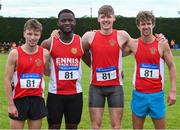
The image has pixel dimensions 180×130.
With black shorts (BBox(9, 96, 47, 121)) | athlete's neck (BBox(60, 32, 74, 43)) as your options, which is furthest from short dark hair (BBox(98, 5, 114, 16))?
black shorts (BBox(9, 96, 47, 121))

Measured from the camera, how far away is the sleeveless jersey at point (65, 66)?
6.91 meters

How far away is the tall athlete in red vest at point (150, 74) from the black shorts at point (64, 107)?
0.83 meters

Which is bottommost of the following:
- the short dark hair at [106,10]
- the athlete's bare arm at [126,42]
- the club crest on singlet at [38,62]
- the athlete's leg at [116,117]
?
the athlete's leg at [116,117]

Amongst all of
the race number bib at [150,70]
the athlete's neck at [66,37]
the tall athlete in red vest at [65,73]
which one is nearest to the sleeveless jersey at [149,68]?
the race number bib at [150,70]

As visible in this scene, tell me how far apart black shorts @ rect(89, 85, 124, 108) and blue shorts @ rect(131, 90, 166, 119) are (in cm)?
29

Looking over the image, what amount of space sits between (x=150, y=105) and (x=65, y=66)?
52.5 inches

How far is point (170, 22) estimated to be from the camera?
154ft

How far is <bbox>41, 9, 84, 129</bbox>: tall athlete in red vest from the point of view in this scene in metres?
6.92

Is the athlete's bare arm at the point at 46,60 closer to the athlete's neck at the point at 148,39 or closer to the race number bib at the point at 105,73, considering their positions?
the race number bib at the point at 105,73

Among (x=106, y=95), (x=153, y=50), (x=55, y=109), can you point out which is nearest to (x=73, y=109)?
(x=55, y=109)

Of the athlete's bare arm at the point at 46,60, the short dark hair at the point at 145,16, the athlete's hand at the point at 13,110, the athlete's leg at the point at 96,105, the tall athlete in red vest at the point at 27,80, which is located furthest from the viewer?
the athlete's leg at the point at 96,105

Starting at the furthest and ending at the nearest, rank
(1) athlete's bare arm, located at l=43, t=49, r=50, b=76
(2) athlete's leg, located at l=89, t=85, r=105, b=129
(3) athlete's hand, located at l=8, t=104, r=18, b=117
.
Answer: (2) athlete's leg, located at l=89, t=85, r=105, b=129
(1) athlete's bare arm, located at l=43, t=49, r=50, b=76
(3) athlete's hand, located at l=8, t=104, r=18, b=117

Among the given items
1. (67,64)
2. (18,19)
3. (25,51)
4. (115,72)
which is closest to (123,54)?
(115,72)

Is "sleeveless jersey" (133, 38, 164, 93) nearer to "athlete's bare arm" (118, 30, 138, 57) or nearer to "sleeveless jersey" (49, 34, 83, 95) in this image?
"athlete's bare arm" (118, 30, 138, 57)
